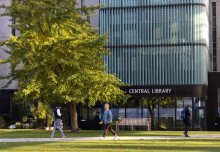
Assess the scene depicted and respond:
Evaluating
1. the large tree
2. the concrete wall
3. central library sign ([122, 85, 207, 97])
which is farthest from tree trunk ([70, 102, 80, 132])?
the concrete wall

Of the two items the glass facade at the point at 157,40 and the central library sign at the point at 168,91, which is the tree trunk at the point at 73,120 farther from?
the glass facade at the point at 157,40

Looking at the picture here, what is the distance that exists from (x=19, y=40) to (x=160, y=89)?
44.8ft

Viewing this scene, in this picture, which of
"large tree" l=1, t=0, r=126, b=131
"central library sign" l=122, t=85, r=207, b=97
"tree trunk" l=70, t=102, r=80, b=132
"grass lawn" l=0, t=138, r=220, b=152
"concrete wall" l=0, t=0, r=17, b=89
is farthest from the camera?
"concrete wall" l=0, t=0, r=17, b=89

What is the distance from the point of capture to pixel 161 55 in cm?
4003

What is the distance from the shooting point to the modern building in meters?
39.4

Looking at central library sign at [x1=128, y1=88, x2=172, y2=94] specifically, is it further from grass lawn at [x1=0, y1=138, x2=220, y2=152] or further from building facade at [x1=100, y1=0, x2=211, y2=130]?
grass lawn at [x1=0, y1=138, x2=220, y2=152]

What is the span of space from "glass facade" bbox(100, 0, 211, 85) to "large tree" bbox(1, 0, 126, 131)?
29.6ft

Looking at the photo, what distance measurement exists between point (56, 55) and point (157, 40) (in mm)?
12250

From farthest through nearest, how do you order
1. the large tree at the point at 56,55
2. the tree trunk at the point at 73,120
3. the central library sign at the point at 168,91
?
the central library sign at the point at 168,91 → the tree trunk at the point at 73,120 → the large tree at the point at 56,55

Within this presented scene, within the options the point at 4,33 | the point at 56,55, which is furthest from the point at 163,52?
the point at 4,33

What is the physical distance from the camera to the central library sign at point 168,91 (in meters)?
39.2

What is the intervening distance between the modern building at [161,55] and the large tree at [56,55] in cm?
883

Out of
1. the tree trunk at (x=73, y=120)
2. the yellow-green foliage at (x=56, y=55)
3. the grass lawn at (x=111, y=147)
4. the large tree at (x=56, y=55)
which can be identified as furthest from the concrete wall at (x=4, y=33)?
the grass lawn at (x=111, y=147)

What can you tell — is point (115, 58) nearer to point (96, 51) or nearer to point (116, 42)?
point (116, 42)
